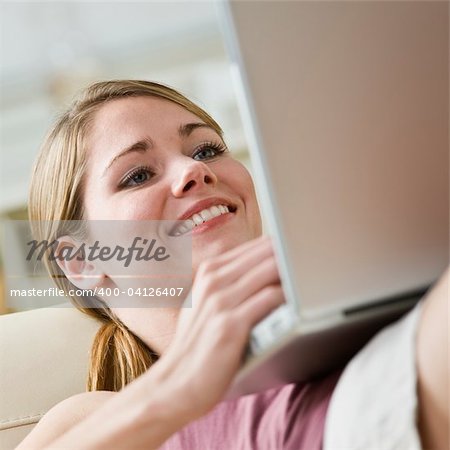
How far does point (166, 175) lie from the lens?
39.6 inches

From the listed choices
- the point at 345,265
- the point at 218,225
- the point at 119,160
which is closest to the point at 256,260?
the point at 345,265

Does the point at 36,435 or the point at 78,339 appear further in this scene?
the point at 78,339

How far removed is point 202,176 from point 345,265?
1.56 ft

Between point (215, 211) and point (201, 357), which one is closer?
point (201, 357)

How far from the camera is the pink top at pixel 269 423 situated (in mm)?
648

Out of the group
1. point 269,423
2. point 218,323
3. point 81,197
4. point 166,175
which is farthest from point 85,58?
point 218,323

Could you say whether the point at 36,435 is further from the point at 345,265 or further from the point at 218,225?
the point at 345,265

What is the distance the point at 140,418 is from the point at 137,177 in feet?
1.65

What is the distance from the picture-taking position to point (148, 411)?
1.91ft

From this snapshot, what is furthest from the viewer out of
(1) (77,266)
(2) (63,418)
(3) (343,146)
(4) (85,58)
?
(4) (85,58)

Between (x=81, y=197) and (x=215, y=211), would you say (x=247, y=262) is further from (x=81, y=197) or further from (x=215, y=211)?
(x=81, y=197)

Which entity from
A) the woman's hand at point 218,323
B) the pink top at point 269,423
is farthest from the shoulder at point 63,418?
the woman's hand at point 218,323

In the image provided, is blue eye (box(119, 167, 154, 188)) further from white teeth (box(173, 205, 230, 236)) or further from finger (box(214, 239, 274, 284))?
finger (box(214, 239, 274, 284))

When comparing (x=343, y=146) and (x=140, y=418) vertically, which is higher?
(x=343, y=146)
